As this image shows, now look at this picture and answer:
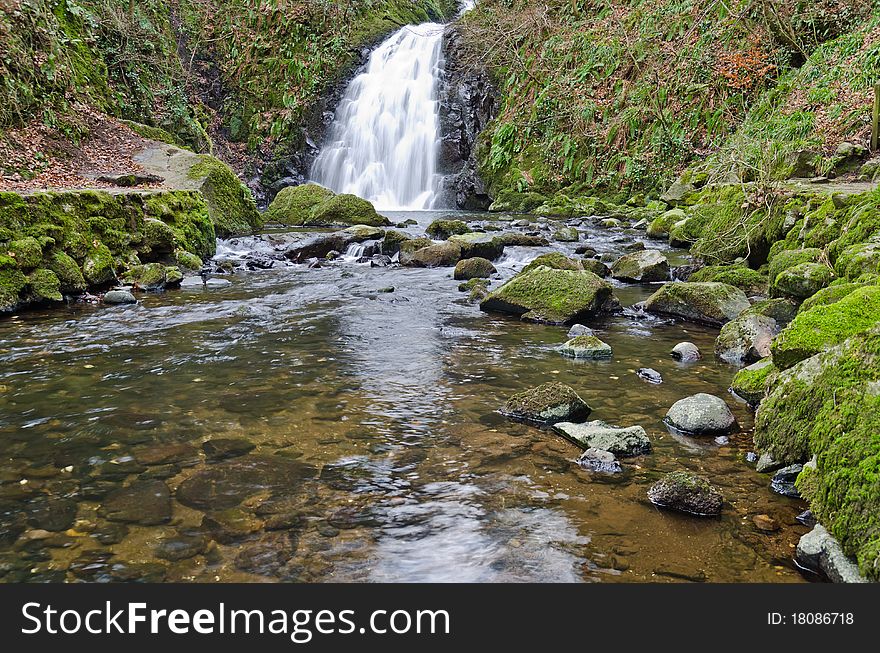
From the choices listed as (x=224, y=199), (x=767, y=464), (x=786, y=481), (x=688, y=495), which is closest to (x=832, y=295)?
(x=767, y=464)

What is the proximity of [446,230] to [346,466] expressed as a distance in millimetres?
11638

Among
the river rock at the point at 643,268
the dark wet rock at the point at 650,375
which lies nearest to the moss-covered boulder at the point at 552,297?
the dark wet rock at the point at 650,375

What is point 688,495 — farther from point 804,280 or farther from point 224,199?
point 224,199

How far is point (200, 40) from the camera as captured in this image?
95.8ft

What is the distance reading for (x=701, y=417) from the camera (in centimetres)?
449

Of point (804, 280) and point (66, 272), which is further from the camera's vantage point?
point (66, 272)

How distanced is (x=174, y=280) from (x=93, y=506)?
25.7 ft

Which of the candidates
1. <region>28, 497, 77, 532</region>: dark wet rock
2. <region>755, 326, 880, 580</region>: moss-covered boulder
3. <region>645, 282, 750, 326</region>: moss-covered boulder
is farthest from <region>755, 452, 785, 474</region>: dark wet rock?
<region>645, 282, 750, 326</region>: moss-covered boulder

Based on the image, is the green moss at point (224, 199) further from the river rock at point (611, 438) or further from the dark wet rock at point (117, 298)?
the river rock at point (611, 438)

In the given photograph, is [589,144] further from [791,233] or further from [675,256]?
[791,233]

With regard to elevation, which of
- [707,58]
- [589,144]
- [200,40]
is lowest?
[589,144]

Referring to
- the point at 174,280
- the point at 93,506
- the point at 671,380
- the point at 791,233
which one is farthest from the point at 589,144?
the point at 93,506

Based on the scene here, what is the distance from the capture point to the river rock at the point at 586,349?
642 centimetres

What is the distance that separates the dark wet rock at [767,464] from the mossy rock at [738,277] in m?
5.50
